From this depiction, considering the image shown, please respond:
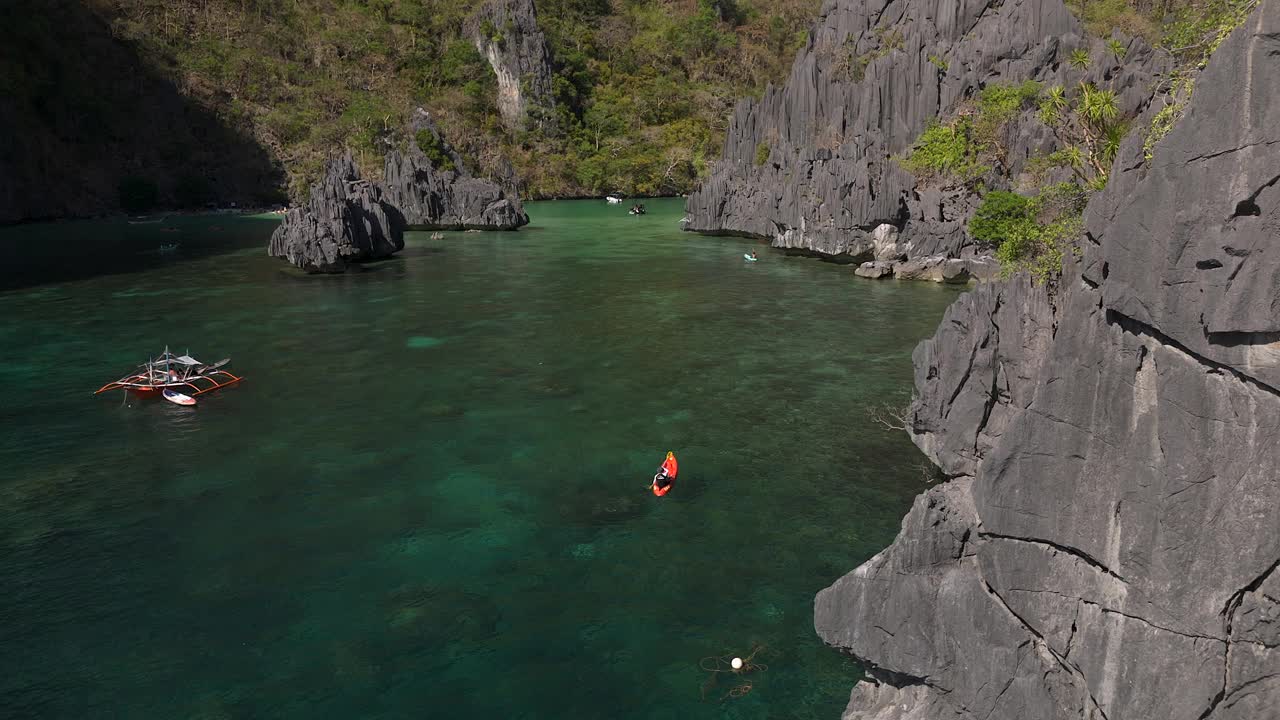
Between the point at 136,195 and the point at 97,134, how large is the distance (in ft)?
49.9

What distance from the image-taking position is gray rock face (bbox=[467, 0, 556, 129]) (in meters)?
156

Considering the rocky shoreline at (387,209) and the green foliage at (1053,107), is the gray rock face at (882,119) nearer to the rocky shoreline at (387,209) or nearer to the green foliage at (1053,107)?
the green foliage at (1053,107)

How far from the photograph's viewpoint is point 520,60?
157 m

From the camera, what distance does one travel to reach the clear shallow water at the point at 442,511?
1552 centimetres

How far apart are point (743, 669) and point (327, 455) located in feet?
55.8

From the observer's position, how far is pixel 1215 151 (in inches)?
316

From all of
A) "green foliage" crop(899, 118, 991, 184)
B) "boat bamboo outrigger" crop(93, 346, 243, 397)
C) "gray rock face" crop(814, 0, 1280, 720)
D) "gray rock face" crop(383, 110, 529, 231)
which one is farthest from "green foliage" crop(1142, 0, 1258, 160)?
"gray rock face" crop(383, 110, 529, 231)

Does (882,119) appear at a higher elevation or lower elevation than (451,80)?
lower

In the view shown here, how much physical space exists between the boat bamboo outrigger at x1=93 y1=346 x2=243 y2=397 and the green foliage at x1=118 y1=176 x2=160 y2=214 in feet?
309

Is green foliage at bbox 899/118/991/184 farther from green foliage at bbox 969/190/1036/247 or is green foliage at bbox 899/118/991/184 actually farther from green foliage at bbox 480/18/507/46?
green foliage at bbox 480/18/507/46

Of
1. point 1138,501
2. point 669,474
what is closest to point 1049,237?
point 1138,501

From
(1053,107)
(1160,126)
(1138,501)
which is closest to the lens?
(1138,501)

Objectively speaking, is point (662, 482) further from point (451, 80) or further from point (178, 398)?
point (451, 80)

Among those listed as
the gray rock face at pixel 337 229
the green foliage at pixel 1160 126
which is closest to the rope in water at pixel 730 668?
the green foliage at pixel 1160 126
